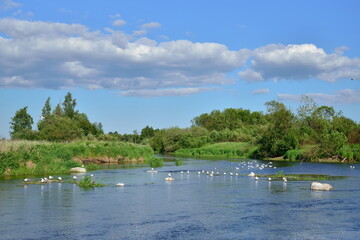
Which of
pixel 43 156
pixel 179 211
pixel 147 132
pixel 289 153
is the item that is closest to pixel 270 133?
pixel 289 153

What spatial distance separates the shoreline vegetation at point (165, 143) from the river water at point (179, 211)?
9860 mm

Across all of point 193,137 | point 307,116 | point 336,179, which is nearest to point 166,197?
point 336,179

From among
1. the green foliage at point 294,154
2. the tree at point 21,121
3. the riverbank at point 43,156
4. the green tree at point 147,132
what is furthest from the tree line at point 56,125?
the green tree at point 147,132

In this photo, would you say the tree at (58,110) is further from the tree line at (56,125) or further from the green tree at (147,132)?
the green tree at (147,132)

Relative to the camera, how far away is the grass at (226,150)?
96.3m

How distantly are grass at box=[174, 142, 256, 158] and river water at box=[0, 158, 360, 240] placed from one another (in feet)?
191

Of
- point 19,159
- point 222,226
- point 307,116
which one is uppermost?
point 307,116

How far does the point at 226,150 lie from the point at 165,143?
32958 mm

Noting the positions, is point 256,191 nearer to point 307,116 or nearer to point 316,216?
point 316,216

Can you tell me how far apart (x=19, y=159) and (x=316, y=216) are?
31993mm

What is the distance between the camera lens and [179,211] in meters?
25.3

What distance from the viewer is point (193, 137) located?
130 metres

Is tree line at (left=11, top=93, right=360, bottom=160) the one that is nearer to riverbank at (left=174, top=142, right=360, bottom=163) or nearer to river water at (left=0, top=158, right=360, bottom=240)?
riverbank at (left=174, top=142, right=360, bottom=163)

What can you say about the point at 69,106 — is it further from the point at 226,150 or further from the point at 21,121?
the point at 226,150
